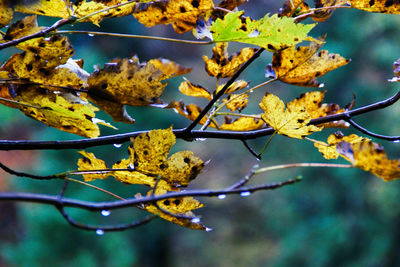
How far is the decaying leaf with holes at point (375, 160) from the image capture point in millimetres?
336

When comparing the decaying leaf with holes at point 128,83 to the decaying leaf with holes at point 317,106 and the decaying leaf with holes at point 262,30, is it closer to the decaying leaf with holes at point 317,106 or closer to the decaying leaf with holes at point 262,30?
the decaying leaf with holes at point 262,30

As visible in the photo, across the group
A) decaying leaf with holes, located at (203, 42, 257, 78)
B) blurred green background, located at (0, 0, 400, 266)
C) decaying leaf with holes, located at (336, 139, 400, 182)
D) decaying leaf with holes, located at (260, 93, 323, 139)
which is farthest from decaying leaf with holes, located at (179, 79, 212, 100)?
blurred green background, located at (0, 0, 400, 266)

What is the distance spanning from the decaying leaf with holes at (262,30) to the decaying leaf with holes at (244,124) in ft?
0.52

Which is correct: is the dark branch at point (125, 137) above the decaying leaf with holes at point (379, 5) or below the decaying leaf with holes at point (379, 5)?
below

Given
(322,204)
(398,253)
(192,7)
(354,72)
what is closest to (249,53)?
(192,7)

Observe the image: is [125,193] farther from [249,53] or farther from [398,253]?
[249,53]

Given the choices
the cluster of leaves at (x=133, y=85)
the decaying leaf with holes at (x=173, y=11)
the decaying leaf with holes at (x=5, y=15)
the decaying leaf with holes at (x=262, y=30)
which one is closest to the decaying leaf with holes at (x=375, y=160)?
the cluster of leaves at (x=133, y=85)

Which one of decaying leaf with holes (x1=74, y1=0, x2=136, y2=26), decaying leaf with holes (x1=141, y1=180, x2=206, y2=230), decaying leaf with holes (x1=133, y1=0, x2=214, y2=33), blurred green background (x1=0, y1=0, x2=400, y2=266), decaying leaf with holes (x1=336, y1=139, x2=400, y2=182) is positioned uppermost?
decaying leaf with holes (x1=74, y1=0, x2=136, y2=26)

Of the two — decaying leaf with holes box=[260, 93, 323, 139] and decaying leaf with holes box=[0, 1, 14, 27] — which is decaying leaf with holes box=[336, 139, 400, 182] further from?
decaying leaf with holes box=[0, 1, 14, 27]

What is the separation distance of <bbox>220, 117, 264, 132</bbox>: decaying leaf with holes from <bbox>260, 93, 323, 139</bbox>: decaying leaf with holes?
0.27 ft

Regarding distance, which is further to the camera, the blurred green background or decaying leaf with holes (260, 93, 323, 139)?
the blurred green background

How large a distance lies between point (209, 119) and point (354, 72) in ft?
13.2

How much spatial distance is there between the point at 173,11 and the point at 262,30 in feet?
0.52

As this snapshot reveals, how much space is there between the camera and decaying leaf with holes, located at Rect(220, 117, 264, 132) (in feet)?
1.70
